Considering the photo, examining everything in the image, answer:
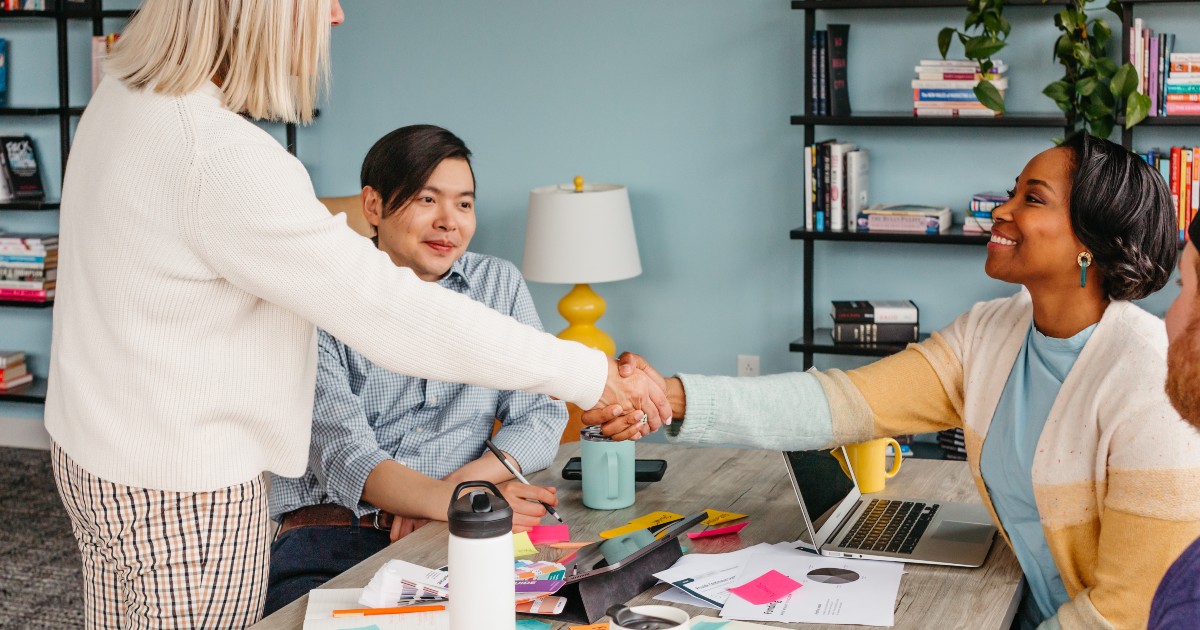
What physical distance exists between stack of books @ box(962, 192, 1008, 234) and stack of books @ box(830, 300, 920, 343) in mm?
327

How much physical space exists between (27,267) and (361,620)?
411 centimetres

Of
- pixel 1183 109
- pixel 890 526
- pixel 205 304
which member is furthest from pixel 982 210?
pixel 205 304

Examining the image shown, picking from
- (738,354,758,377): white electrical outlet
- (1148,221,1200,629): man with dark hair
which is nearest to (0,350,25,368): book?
(738,354,758,377): white electrical outlet

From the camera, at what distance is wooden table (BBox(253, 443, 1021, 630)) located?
1.56 meters

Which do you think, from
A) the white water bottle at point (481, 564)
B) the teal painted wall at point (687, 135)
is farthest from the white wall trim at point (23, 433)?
the white water bottle at point (481, 564)

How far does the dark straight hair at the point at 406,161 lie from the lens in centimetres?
233

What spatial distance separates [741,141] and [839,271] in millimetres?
583

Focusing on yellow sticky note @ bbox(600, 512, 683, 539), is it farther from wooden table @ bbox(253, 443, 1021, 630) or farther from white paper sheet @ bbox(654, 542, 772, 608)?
white paper sheet @ bbox(654, 542, 772, 608)

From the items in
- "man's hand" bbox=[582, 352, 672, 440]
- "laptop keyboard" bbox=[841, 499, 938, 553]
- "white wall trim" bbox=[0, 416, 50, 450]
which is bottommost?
A: "white wall trim" bbox=[0, 416, 50, 450]

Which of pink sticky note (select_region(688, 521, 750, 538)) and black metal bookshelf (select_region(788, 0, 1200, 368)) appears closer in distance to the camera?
pink sticky note (select_region(688, 521, 750, 538))

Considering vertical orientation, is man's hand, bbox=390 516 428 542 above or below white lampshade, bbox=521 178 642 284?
below

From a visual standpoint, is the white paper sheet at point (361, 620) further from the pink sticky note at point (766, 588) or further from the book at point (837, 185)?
the book at point (837, 185)

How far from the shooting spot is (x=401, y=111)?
4.69m

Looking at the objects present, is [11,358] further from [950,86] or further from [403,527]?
[950,86]
